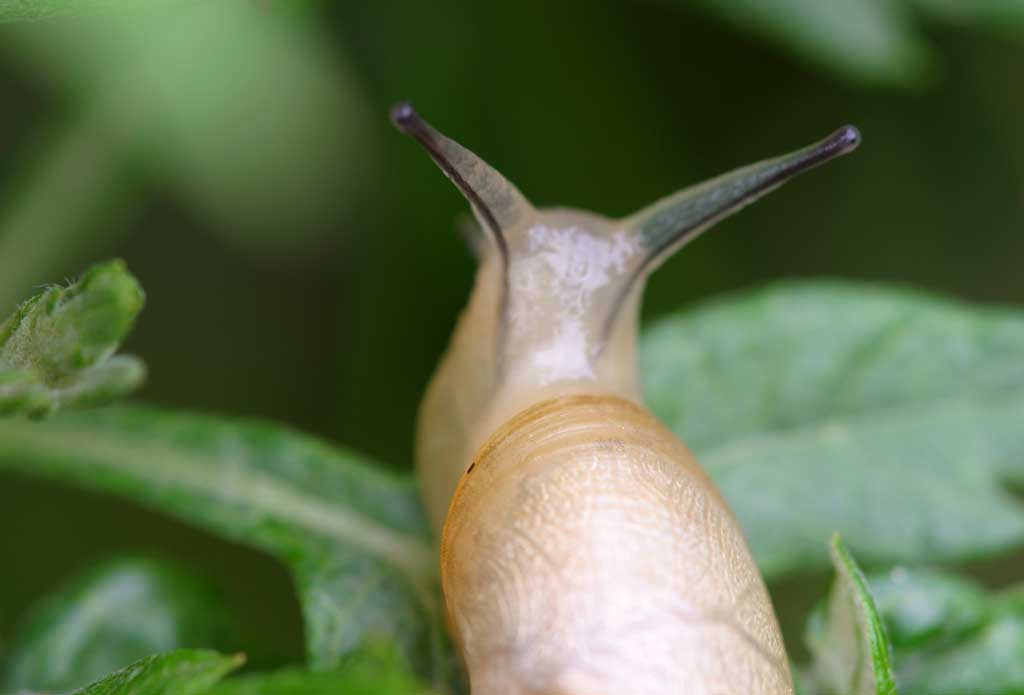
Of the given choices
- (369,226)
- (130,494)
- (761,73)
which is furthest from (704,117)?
(130,494)

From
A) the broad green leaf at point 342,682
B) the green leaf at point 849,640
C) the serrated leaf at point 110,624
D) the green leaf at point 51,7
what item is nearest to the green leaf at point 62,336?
the green leaf at point 51,7

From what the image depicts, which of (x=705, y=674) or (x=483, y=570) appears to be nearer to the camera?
(x=705, y=674)

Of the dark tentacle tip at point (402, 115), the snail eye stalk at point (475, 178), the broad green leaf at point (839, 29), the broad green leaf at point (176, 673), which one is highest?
the broad green leaf at point (839, 29)

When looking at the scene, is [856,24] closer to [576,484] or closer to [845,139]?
[845,139]

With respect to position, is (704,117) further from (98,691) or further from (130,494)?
(98,691)

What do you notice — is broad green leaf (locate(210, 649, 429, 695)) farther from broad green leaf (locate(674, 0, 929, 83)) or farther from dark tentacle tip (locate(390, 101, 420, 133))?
broad green leaf (locate(674, 0, 929, 83))

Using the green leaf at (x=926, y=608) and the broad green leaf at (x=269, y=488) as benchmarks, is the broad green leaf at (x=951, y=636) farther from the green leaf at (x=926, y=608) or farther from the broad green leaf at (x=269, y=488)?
the broad green leaf at (x=269, y=488)
